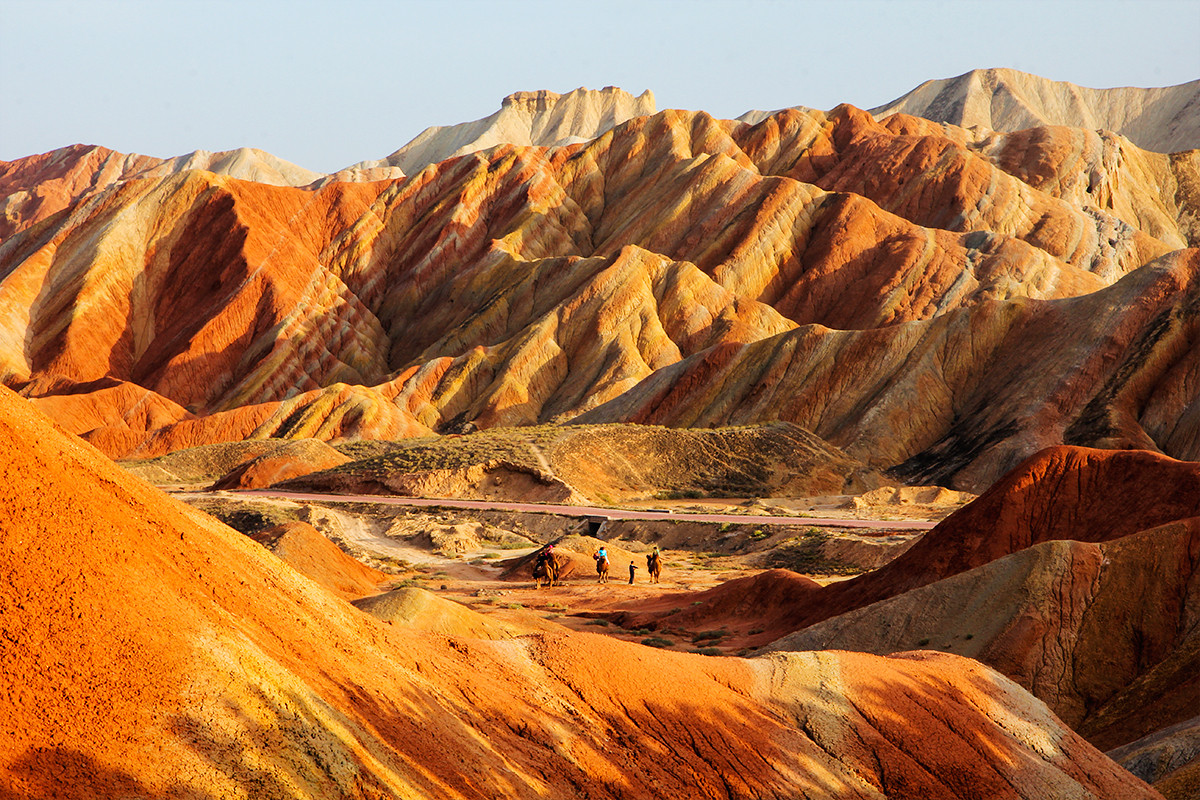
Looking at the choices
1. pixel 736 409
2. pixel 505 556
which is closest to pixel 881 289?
pixel 736 409

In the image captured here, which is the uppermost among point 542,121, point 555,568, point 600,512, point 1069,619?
point 542,121

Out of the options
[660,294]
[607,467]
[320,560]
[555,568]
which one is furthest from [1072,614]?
[660,294]

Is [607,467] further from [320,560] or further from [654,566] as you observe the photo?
[320,560]

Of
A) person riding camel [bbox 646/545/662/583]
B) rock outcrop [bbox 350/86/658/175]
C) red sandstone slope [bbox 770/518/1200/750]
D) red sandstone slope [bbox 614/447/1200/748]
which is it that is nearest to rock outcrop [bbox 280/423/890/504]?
person riding camel [bbox 646/545/662/583]

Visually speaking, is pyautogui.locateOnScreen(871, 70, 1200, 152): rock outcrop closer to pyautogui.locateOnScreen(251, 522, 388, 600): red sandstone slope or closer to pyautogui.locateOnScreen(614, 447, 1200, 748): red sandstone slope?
pyautogui.locateOnScreen(614, 447, 1200, 748): red sandstone slope

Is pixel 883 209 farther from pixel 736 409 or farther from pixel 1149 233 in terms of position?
pixel 736 409
